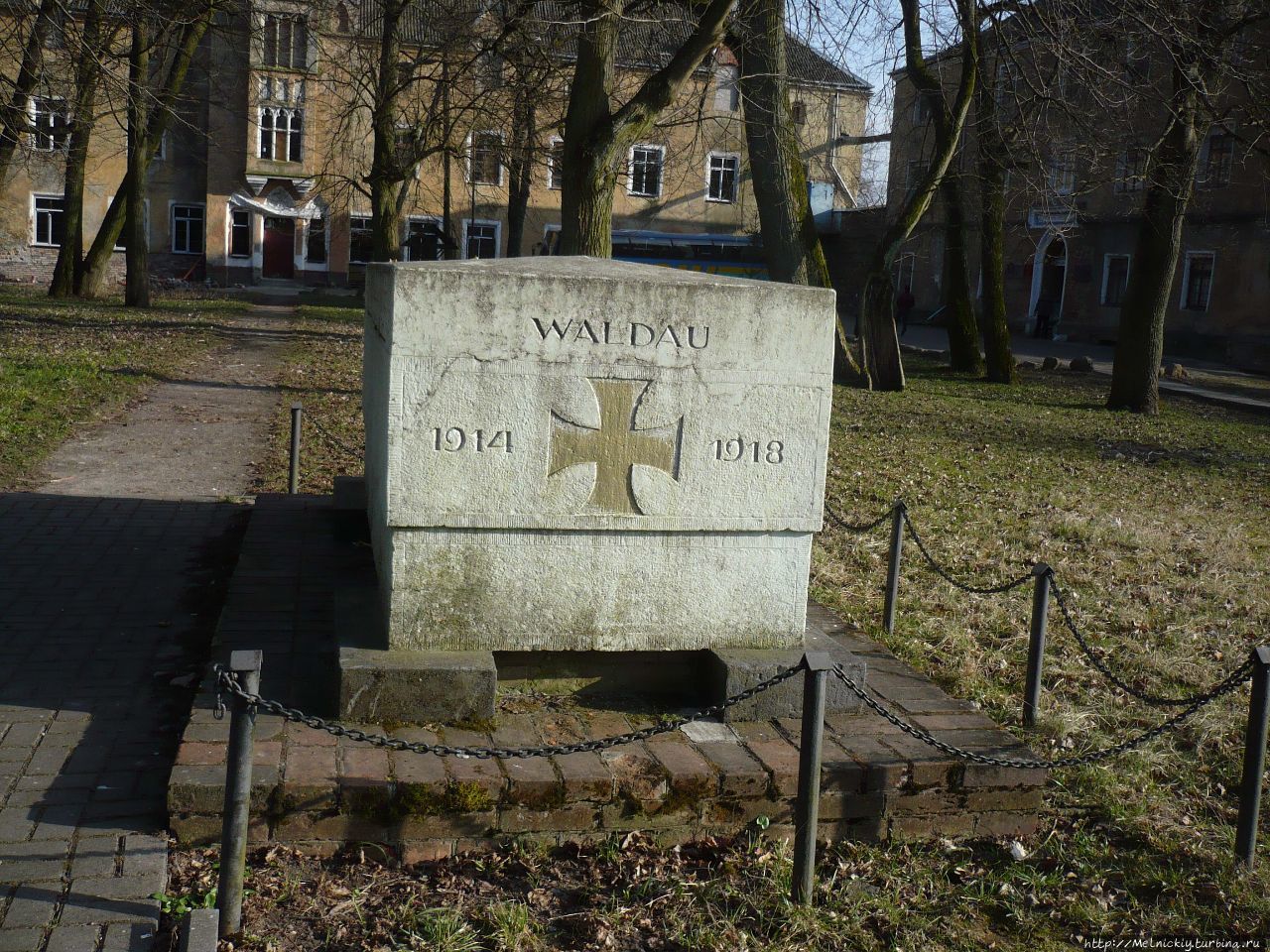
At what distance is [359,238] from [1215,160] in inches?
1119

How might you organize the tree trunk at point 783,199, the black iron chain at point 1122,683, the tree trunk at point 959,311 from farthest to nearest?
the tree trunk at point 959,311 < the tree trunk at point 783,199 < the black iron chain at point 1122,683

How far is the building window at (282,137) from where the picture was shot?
43.1 meters

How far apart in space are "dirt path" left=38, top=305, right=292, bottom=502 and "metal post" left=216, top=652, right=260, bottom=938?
20.1 ft

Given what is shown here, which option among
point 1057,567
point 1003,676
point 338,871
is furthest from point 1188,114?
point 338,871

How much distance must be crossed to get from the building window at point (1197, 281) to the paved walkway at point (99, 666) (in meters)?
31.5

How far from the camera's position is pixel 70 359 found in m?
16.0

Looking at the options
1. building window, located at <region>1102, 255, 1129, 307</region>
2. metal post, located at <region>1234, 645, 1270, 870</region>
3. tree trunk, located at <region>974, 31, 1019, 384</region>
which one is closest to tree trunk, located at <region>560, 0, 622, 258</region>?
metal post, located at <region>1234, 645, 1270, 870</region>

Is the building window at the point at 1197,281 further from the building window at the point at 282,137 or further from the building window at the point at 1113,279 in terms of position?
the building window at the point at 282,137

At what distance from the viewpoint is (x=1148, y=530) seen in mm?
9641

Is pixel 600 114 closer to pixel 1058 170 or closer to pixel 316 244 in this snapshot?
pixel 1058 170

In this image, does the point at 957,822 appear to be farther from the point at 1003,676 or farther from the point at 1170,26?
the point at 1170,26

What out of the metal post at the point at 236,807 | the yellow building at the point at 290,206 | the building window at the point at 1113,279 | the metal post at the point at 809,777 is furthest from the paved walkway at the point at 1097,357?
the metal post at the point at 236,807

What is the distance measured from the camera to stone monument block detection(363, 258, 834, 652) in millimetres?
4367

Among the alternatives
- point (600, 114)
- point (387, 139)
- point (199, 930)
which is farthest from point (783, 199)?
point (199, 930)
